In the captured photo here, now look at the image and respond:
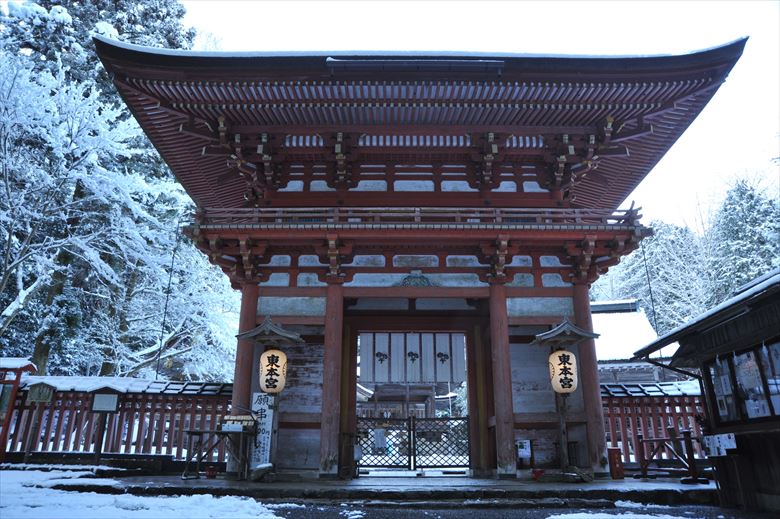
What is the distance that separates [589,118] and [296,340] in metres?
7.37

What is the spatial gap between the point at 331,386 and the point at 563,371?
172 inches

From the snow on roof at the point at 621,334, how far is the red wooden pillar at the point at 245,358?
16.6m

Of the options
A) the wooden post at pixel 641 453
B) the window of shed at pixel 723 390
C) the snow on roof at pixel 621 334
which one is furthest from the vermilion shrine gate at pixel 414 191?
the snow on roof at pixel 621 334

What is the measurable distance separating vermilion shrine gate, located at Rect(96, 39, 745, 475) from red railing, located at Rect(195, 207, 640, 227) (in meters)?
0.06

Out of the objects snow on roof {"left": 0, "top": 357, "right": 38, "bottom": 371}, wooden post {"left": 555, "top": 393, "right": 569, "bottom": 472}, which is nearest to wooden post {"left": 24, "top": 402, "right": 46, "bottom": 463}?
snow on roof {"left": 0, "top": 357, "right": 38, "bottom": 371}

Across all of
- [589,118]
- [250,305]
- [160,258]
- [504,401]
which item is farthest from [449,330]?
[160,258]

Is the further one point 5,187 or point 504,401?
point 5,187

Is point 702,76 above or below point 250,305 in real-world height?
above

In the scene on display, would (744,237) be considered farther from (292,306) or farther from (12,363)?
(12,363)

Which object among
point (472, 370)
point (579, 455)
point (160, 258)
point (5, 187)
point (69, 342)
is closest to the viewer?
point (579, 455)

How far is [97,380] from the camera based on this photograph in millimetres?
11242

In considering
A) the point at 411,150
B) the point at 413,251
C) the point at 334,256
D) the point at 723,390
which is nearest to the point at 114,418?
the point at 334,256

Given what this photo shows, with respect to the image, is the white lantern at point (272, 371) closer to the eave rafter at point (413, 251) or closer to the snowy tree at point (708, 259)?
the eave rafter at point (413, 251)

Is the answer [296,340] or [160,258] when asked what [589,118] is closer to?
[296,340]
